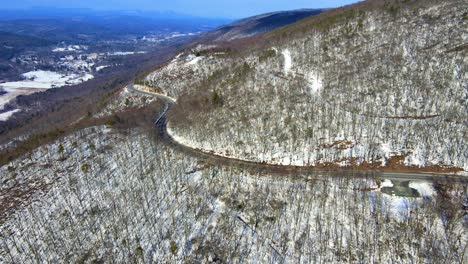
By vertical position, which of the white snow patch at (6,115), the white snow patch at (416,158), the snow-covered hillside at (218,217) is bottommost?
the white snow patch at (6,115)

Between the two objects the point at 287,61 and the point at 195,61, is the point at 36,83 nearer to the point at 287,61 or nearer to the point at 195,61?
the point at 195,61

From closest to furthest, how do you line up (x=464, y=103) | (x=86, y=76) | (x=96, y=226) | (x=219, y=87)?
(x=96, y=226) → (x=464, y=103) → (x=219, y=87) → (x=86, y=76)

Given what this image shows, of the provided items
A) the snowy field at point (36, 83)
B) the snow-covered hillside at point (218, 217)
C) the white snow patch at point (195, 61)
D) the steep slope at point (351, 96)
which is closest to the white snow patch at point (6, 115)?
the snowy field at point (36, 83)

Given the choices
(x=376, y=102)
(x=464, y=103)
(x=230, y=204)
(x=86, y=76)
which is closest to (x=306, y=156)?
(x=230, y=204)

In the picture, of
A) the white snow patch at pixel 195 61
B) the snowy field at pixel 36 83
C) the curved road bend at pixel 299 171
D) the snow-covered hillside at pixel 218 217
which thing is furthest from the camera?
the snowy field at pixel 36 83

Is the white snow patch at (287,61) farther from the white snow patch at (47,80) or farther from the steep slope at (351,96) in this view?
the white snow patch at (47,80)

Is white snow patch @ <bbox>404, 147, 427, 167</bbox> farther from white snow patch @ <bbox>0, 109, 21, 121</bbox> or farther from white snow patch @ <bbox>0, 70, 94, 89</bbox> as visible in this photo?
white snow patch @ <bbox>0, 70, 94, 89</bbox>

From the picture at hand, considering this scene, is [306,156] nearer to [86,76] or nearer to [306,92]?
[306,92]
